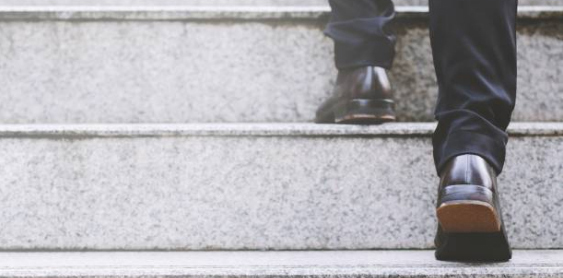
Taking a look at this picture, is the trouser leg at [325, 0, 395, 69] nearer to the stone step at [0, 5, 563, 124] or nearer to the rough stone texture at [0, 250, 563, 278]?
the stone step at [0, 5, 563, 124]

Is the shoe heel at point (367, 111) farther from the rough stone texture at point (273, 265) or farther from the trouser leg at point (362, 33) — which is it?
the rough stone texture at point (273, 265)

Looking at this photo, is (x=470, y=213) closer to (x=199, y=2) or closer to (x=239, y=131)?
(x=239, y=131)

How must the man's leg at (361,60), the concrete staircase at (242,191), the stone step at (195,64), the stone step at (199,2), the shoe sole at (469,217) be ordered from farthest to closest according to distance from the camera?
1. the stone step at (199,2)
2. the stone step at (195,64)
3. the man's leg at (361,60)
4. the concrete staircase at (242,191)
5. the shoe sole at (469,217)

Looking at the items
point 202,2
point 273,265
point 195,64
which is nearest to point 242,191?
point 273,265

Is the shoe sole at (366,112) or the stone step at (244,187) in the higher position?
the shoe sole at (366,112)

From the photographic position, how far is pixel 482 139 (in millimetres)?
908

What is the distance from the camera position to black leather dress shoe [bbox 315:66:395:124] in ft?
4.02

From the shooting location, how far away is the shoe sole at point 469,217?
864mm

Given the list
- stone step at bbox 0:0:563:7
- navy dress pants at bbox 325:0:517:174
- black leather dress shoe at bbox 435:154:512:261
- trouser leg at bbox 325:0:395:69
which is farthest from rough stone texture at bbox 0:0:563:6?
black leather dress shoe at bbox 435:154:512:261

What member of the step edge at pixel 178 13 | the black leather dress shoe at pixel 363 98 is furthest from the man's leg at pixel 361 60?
the step edge at pixel 178 13

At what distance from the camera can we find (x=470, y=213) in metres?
0.87

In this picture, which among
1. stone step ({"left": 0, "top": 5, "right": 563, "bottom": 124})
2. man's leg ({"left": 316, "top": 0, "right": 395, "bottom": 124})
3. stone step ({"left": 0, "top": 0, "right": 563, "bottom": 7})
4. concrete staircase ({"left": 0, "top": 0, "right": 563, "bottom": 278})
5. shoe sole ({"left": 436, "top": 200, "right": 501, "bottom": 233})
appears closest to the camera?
shoe sole ({"left": 436, "top": 200, "right": 501, "bottom": 233})

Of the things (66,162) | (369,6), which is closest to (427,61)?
(369,6)

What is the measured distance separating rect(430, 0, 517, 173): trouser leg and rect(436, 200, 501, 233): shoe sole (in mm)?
79
